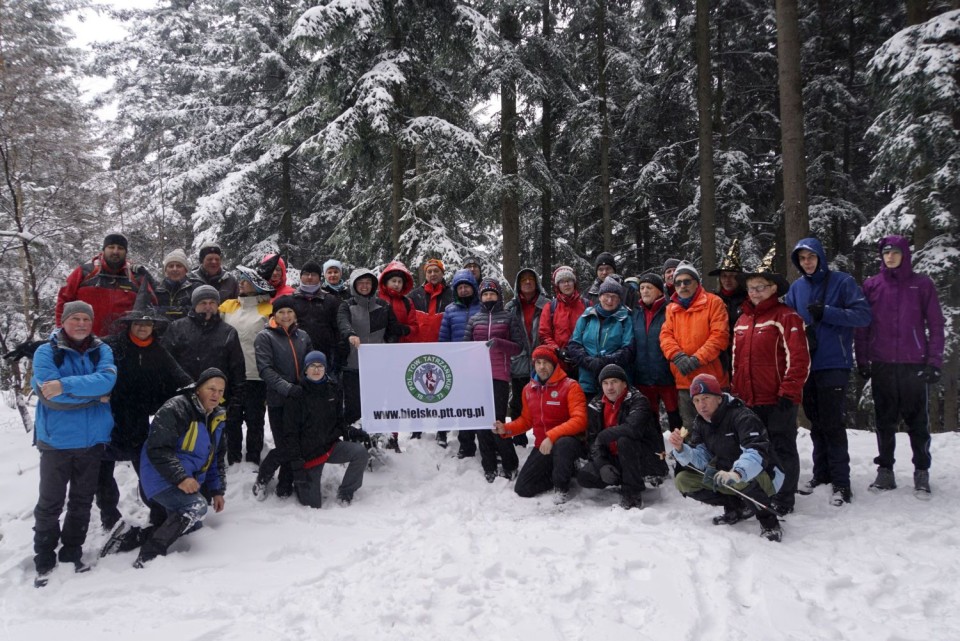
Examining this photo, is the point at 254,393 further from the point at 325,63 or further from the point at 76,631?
the point at 325,63

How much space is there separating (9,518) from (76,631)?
2.41 meters

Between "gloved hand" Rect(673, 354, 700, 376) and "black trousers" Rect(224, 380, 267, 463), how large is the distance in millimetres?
4529

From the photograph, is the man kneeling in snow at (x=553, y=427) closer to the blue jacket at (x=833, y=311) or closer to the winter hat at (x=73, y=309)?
the blue jacket at (x=833, y=311)

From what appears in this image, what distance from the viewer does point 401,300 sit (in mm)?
7449

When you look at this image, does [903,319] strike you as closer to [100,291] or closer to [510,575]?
[510,575]

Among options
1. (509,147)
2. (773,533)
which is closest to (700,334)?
(773,533)

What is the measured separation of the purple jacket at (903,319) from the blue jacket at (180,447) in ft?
21.2

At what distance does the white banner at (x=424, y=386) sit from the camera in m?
6.73

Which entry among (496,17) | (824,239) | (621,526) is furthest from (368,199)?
(824,239)

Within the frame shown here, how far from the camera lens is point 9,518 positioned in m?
5.32

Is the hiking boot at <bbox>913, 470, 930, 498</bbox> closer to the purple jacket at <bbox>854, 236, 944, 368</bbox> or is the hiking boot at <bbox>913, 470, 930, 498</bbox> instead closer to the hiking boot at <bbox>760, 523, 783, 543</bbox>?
the purple jacket at <bbox>854, 236, 944, 368</bbox>

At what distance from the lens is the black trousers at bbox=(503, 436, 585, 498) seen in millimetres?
5930

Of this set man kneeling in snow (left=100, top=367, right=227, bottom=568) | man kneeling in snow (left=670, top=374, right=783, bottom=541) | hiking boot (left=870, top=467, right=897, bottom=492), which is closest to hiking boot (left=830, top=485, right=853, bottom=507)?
hiking boot (left=870, top=467, right=897, bottom=492)

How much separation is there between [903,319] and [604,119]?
1232 centimetres
